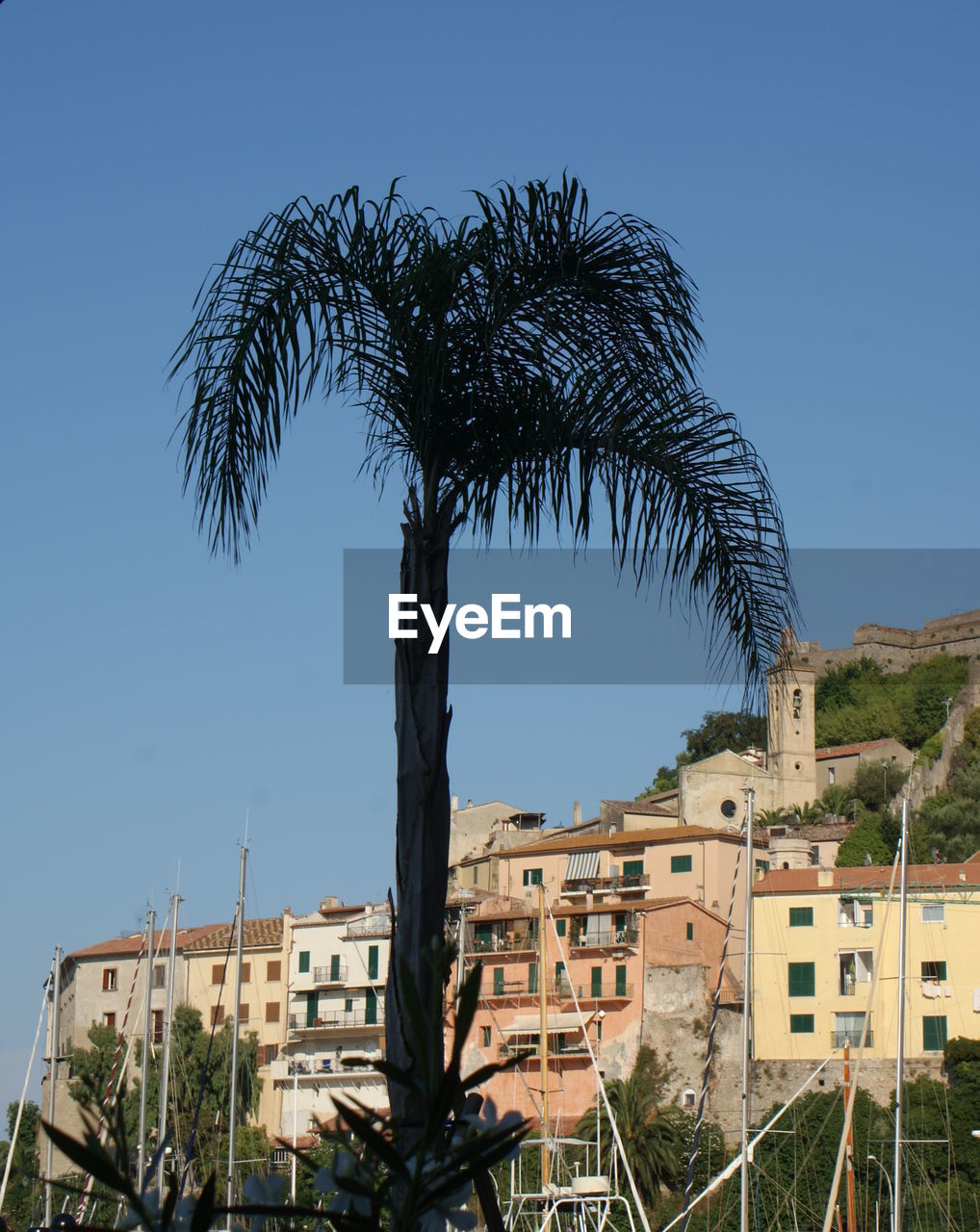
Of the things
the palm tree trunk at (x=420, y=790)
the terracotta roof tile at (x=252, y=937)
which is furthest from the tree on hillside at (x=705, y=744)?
the palm tree trunk at (x=420, y=790)

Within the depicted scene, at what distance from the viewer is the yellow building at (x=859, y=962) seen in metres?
48.5

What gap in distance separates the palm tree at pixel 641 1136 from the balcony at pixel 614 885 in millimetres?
9326

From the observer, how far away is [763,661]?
575cm

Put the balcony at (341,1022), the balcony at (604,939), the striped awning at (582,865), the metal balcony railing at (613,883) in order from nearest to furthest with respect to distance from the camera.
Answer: the balcony at (604,939), the metal balcony railing at (613,883), the striped awning at (582,865), the balcony at (341,1022)

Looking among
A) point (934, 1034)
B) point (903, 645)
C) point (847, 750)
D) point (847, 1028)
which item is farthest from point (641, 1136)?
point (903, 645)

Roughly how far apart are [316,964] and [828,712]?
53.7 m

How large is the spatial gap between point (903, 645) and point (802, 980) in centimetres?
6865

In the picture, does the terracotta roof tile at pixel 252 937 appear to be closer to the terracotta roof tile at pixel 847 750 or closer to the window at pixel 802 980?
the window at pixel 802 980

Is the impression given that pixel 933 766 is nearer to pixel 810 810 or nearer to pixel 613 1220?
pixel 810 810

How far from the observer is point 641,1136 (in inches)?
1836

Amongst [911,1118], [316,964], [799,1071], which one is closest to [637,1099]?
[799,1071]

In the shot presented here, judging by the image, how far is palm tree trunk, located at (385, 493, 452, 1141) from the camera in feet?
15.4

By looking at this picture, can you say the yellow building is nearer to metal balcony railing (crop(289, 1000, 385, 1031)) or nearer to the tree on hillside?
metal balcony railing (crop(289, 1000, 385, 1031))

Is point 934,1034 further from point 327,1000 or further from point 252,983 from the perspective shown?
point 252,983
